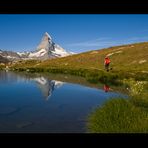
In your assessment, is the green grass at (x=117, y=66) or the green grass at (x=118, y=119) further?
the green grass at (x=117, y=66)

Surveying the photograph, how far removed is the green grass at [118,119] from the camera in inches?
454

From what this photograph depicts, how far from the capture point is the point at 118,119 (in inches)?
494

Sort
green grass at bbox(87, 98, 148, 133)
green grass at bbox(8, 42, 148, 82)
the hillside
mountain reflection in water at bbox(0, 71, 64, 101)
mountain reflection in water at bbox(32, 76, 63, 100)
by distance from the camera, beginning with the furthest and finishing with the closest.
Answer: the hillside < green grass at bbox(8, 42, 148, 82) < mountain reflection in water at bbox(0, 71, 64, 101) < mountain reflection in water at bbox(32, 76, 63, 100) < green grass at bbox(87, 98, 148, 133)

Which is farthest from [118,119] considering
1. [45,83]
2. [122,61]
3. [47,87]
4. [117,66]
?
[122,61]

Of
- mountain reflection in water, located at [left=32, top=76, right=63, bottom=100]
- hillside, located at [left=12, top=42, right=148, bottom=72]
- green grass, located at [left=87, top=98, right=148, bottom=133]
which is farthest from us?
hillside, located at [left=12, top=42, right=148, bottom=72]

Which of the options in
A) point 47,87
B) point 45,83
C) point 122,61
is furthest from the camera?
point 122,61

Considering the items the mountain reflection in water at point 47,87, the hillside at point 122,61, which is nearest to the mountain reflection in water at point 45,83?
the mountain reflection in water at point 47,87

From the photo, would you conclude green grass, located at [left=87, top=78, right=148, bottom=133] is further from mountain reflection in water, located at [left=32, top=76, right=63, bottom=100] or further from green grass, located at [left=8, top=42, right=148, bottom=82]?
green grass, located at [left=8, top=42, right=148, bottom=82]

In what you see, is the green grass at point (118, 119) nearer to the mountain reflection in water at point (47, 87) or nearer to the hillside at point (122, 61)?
the mountain reflection in water at point (47, 87)

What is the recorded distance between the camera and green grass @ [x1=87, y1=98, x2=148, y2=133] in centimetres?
1154

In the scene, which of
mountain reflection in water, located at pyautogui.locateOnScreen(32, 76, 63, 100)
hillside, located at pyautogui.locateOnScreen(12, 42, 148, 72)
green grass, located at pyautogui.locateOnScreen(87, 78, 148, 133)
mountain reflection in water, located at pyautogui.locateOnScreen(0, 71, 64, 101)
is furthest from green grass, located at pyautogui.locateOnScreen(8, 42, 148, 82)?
green grass, located at pyautogui.locateOnScreen(87, 78, 148, 133)

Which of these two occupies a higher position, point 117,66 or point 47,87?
point 117,66

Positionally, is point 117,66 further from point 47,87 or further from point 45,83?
point 47,87
